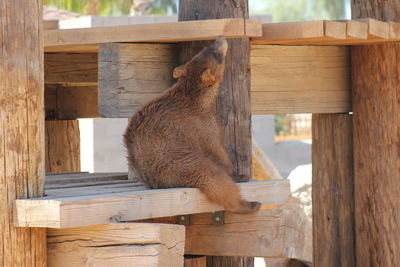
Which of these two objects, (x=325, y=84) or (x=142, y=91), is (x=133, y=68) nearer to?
(x=142, y=91)

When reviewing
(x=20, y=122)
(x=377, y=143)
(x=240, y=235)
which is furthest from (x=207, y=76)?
(x=377, y=143)

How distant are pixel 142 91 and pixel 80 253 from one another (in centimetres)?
137

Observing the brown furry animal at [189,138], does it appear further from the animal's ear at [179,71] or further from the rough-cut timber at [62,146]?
the rough-cut timber at [62,146]

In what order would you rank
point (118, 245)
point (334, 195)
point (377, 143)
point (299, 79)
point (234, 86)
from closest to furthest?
point (118, 245) < point (234, 86) < point (299, 79) < point (377, 143) < point (334, 195)

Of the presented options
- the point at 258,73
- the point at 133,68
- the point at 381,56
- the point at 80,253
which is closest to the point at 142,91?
the point at 133,68

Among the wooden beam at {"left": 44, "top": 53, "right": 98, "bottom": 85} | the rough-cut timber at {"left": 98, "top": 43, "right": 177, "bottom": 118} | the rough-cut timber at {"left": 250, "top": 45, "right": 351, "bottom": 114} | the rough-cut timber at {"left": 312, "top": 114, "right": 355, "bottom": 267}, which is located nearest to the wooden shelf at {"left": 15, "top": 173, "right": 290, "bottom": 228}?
the rough-cut timber at {"left": 98, "top": 43, "right": 177, "bottom": 118}

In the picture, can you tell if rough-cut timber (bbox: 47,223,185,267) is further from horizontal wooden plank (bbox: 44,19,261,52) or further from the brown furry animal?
horizontal wooden plank (bbox: 44,19,261,52)

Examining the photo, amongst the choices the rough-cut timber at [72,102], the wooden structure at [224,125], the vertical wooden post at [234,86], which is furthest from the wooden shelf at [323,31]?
the rough-cut timber at [72,102]

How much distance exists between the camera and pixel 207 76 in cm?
468

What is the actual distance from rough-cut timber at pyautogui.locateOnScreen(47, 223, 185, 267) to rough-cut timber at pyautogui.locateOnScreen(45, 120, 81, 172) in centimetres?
385

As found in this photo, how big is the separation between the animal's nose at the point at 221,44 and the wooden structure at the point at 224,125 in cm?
5

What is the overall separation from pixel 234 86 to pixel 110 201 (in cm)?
151

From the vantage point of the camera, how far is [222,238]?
473cm

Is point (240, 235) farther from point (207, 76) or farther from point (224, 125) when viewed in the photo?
point (207, 76)
